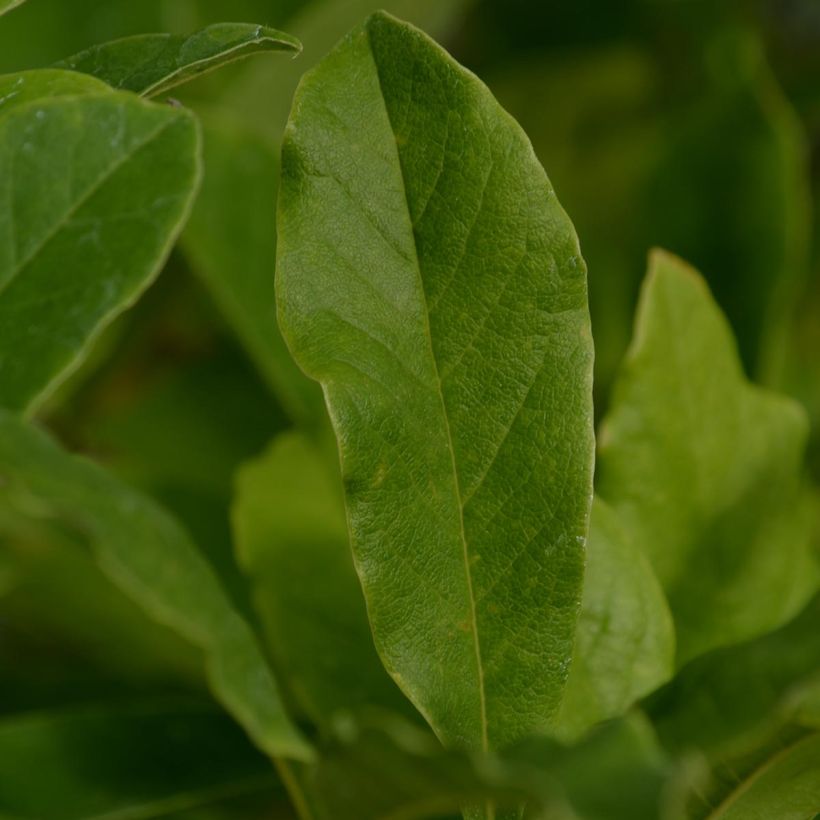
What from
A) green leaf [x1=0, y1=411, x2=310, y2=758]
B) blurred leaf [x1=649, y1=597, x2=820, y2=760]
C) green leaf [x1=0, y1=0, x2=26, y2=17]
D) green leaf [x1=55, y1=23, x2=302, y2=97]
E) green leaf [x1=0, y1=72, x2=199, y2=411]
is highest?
green leaf [x1=0, y1=0, x2=26, y2=17]

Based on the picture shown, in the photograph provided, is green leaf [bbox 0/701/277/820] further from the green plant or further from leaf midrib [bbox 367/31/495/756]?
leaf midrib [bbox 367/31/495/756]

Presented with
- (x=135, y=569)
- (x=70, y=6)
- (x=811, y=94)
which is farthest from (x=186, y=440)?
(x=811, y=94)

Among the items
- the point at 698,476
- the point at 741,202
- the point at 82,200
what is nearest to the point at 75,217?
the point at 82,200

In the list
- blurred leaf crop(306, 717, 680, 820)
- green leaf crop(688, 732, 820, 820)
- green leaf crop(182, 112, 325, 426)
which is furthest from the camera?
green leaf crop(182, 112, 325, 426)

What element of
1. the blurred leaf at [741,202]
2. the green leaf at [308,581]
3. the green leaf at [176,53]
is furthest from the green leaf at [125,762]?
the blurred leaf at [741,202]

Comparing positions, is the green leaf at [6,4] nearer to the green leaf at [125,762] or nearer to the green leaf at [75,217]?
the green leaf at [75,217]

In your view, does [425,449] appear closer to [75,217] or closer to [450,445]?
[450,445]

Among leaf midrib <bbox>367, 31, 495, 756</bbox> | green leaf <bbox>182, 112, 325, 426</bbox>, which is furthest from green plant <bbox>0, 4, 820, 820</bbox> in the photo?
green leaf <bbox>182, 112, 325, 426</bbox>
